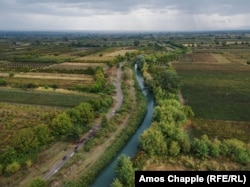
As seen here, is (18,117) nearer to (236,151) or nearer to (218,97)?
(236,151)

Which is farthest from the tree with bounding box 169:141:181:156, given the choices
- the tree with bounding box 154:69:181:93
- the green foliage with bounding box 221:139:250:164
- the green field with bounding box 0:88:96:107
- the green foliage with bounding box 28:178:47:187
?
the tree with bounding box 154:69:181:93

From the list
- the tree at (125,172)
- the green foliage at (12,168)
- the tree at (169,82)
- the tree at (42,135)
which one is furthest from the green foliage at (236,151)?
the tree at (169,82)

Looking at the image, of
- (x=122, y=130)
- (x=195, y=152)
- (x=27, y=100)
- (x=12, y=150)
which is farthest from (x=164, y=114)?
(x=27, y=100)

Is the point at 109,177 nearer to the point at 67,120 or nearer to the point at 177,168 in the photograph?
the point at 177,168

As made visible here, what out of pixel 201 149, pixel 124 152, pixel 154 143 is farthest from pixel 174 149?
pixel 124 152

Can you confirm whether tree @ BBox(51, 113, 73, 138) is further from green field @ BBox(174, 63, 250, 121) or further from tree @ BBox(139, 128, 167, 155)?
green field @ BBox(174, 63, 250, 121)

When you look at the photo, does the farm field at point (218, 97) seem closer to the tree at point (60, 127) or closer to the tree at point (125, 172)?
the tree at point (125, 172)

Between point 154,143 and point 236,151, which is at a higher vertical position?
point 154,143
